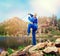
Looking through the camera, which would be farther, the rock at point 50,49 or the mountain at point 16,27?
the mountain at point 16,27

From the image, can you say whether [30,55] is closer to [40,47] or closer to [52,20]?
[40,47]

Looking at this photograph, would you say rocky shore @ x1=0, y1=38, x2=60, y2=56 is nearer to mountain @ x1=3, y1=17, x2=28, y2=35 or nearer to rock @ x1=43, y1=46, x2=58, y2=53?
rock @ x1=43, y1=46, x2=58, y2=53

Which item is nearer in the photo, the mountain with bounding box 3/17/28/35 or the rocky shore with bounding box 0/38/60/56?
the rocky shore with bounding box 0/38/60/56

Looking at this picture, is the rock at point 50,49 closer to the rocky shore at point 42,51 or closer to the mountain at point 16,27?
the rocky shore at point 42,51

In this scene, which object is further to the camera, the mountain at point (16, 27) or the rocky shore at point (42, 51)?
the mountain at point (16, 27)

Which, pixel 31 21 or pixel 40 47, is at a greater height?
pixel 31 21

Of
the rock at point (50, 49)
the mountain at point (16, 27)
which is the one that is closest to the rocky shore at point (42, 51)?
the rock at point (50, 49)

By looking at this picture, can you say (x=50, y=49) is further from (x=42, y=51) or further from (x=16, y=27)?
(x=16, y=27)

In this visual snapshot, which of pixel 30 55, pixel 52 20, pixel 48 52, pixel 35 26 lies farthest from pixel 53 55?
pixel 52 20

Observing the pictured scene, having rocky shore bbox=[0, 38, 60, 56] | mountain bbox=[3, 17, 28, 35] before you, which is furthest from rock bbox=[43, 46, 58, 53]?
mountain bbox=[3, 17, 28, 35]

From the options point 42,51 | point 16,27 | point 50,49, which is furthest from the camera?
point 16,27

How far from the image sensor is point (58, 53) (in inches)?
321

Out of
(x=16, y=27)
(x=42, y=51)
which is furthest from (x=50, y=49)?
(x=16, y=27)

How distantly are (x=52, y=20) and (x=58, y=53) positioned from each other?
22538mm
